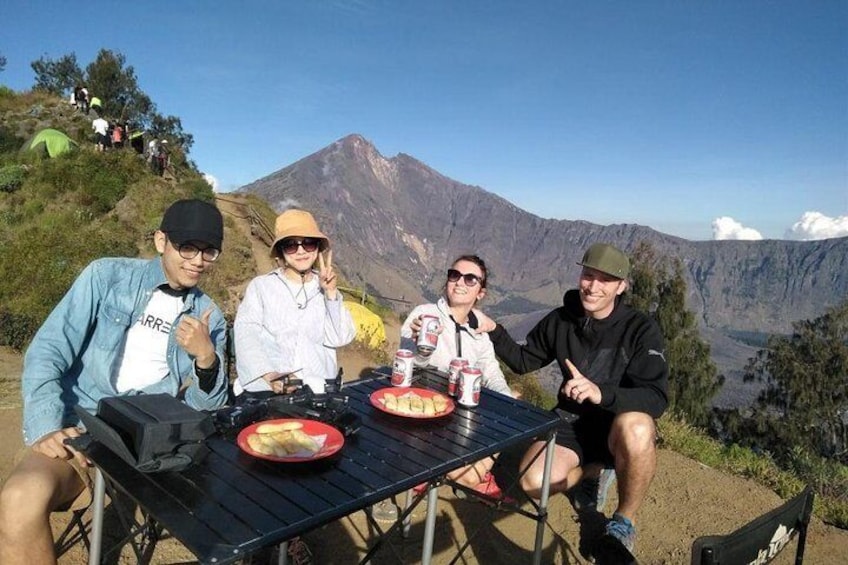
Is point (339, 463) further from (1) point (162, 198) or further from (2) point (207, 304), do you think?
(1) point (162, 198)

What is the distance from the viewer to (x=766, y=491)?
5133 mm

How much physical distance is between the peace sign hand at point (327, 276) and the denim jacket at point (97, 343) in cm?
92

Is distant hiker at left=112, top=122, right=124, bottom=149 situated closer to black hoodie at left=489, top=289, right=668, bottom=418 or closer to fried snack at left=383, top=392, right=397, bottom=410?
black hoodie at left=489, top=289, right=668, bottom=418


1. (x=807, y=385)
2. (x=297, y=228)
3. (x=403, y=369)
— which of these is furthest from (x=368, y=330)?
(x=807, y=385)

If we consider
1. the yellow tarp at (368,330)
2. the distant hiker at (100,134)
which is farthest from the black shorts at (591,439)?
the distant hiker at (100,134)

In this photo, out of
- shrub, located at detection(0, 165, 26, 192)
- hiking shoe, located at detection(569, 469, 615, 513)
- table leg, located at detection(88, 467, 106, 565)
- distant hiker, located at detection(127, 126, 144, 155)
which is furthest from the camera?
distant hiker, located at detection(127, 126, 144, 155)

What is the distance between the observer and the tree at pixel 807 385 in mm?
32562

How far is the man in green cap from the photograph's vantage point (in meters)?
3.48

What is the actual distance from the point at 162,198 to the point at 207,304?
17671mm

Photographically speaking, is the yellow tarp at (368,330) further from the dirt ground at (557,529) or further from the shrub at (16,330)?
the dirt ground at (557,529)

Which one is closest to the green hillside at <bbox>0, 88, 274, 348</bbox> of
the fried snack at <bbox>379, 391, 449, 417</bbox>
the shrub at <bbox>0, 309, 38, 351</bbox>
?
the shrub at <bbox>0, 309, 38, 351</bbox>

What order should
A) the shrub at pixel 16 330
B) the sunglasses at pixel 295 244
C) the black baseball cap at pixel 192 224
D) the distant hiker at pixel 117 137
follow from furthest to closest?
the distant hiker at pixel 117 137 < the shrub at pixel 16 330 < the sunglasses at pixel 295 244 < the black baseball cap at pixel 192 224

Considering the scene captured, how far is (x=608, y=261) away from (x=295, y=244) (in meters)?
2.21

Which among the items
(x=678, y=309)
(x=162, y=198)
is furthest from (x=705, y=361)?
(x=162, y=198)
